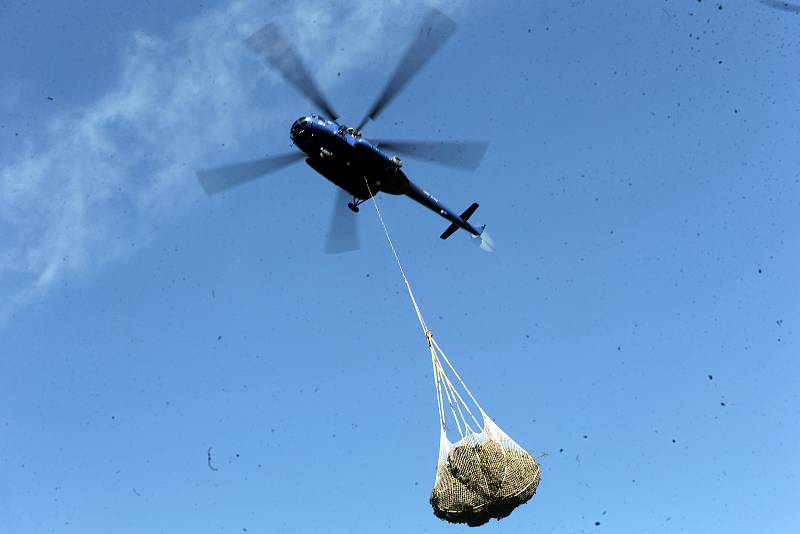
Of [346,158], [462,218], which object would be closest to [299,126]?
[346,158]

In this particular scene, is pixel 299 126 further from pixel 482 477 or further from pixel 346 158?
pixel 482 477

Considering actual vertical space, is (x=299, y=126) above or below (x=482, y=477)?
above

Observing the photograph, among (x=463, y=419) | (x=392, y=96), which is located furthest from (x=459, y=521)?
(x=392, y=96)

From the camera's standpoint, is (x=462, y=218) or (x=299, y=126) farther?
(x=462, y=218)

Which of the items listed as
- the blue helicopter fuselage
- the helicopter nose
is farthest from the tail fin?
the helicopter nose

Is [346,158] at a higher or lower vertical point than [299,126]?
lower

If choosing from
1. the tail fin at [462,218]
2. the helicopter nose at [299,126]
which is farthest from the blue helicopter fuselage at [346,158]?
the tail fin at [462,218]

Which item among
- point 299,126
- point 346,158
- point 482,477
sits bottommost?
point 482,477

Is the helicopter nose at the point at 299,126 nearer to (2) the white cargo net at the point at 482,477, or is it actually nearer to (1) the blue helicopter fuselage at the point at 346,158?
(1) the blue helicopter fuselage at the point at 346,158

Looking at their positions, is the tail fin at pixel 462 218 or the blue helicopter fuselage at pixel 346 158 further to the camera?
the tail fin at pixel 462 218

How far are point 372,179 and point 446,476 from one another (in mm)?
7159

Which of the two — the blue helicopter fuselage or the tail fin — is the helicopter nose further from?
the tail fin

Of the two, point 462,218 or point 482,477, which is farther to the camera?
point 462,218

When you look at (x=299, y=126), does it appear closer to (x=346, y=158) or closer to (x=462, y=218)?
(x=346, y=158)
